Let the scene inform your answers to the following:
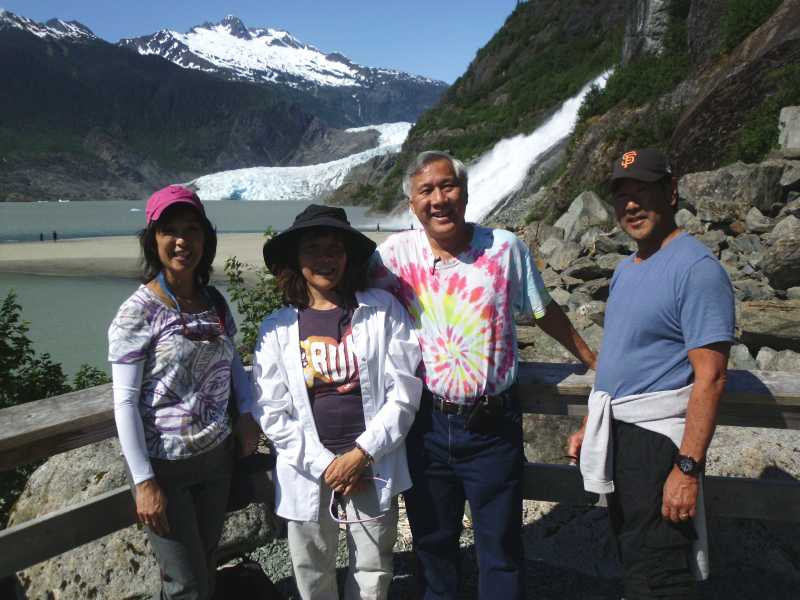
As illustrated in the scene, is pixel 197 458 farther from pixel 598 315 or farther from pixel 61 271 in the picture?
pixel 61 271

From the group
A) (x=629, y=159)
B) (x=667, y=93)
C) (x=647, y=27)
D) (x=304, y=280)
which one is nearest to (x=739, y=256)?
(x=629, y=159)

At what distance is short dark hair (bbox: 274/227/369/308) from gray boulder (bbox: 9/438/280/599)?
4.02 ft

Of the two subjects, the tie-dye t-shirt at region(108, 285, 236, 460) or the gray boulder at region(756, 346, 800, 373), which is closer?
the tie-dye t-shirt at region(108, 285, 236, 460)

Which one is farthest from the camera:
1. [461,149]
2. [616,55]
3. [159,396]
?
[461,149]

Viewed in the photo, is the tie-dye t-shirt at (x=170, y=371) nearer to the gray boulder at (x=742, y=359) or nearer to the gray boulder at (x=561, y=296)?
the gray boulder at (x=742, y=359)

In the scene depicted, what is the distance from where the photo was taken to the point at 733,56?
487 inches

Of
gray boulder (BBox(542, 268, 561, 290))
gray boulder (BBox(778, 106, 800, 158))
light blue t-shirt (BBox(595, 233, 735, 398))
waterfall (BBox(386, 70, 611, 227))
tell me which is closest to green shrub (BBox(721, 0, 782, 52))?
gray boulder (BBox(778, 106, 800, 158))

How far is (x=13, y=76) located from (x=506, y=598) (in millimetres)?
215600

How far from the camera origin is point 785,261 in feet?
20.2

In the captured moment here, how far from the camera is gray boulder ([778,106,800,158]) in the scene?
8.87 m

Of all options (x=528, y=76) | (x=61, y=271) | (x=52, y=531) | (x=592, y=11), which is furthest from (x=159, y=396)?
(x=592, y=11)

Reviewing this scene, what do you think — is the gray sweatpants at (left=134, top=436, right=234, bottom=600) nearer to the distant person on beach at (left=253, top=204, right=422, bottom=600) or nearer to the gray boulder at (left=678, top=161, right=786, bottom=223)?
the distant person on beach at (left=253, top=204, right=422, bottom=600)

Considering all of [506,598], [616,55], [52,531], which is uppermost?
[616,55]

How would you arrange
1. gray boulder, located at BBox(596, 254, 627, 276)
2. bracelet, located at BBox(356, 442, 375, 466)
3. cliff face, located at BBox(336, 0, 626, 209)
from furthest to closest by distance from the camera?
cliff face, located at BBox(336, 0, 626, 209)
gray boulder, located at BBox(596, 254, 627, 276)
bracelet, located at BBox(356, 442, 375, 466)
